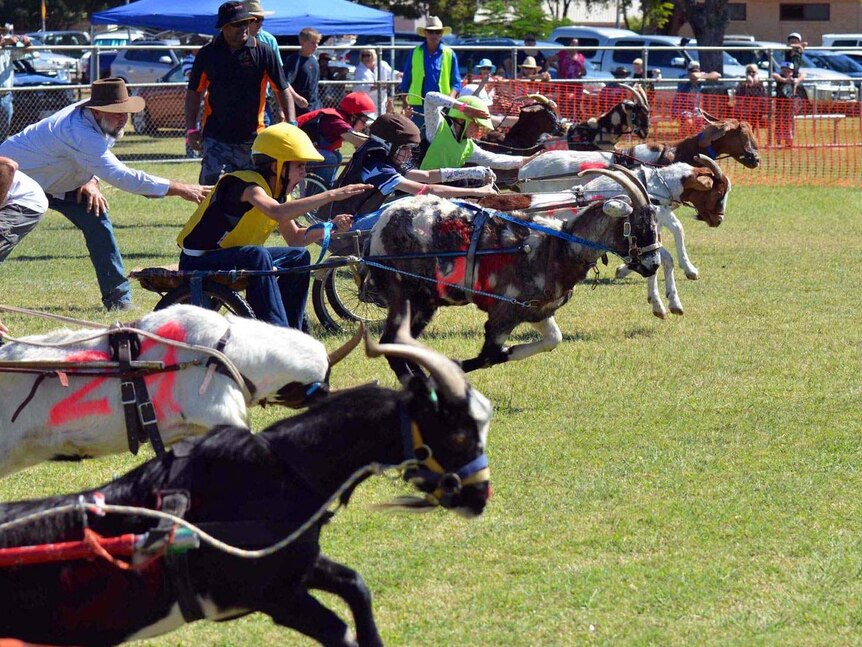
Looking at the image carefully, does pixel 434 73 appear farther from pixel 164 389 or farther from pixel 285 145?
pixel 164 389

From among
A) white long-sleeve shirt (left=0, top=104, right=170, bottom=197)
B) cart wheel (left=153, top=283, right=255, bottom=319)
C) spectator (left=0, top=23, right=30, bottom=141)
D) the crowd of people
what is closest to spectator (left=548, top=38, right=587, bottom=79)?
spectator (left=0, top=23, right=30, bottom=141)

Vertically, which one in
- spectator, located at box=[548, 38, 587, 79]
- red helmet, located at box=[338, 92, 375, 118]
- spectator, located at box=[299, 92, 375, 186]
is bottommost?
spectator, located at box=[299, 92, 375, 186]

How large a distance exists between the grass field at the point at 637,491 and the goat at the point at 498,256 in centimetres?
61

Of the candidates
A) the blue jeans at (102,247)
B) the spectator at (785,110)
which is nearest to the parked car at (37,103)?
the blue jeans at (102,247)

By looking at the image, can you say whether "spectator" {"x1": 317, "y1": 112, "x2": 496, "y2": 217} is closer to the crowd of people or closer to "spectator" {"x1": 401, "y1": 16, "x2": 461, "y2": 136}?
the crowd of people

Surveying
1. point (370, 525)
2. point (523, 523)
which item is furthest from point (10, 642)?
point (523, 523)

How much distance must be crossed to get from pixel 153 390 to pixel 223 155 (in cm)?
693

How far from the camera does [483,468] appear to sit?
14.0ft

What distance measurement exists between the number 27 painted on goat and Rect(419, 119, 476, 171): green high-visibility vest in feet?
20.7

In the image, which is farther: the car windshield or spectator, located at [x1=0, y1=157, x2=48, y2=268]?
the car windshield

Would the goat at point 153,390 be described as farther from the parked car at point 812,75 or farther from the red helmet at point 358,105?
the parked car at point 812,75

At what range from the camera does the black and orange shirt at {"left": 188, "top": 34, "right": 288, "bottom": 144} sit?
37.7 ft

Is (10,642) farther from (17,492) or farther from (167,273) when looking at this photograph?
(167,273)

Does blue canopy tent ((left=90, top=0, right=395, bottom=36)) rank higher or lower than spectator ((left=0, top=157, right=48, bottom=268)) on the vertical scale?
higher
